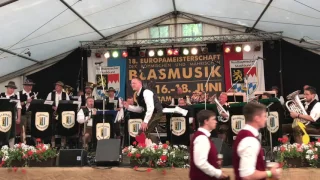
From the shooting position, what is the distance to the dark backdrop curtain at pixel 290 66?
38.9 ft

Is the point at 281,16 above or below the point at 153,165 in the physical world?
above

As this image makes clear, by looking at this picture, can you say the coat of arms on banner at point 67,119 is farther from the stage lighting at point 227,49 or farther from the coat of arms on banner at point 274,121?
the stage lighting at point 227,49

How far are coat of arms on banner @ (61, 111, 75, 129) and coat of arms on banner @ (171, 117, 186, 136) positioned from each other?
2.10 metres

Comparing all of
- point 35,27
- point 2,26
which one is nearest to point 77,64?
point 35,27

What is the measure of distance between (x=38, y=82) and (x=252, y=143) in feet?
36.9

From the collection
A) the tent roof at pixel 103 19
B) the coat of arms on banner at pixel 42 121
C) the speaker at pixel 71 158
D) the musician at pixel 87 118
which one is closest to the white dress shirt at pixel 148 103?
the speaker at pixel 71 158

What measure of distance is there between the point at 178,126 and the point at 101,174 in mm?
2509

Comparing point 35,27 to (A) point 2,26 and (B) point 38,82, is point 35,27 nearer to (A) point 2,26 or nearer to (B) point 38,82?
(A) point 2,26

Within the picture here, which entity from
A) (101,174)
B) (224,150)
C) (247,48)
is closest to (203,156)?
(224,150)

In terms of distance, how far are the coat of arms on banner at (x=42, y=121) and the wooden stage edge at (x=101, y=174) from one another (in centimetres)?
188

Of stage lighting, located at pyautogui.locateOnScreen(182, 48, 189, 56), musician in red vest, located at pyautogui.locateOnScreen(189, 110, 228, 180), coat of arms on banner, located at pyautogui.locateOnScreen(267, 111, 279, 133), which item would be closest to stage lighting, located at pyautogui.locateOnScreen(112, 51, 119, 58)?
stage lighting, located at pyautogui.locateOnScreen(182, 48, 189, 56)

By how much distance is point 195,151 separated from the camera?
3.38m

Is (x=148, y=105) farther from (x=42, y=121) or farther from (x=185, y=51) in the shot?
(x=185, y=51)

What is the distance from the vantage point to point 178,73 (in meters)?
12.6
